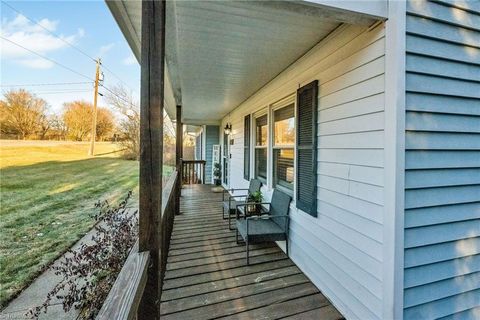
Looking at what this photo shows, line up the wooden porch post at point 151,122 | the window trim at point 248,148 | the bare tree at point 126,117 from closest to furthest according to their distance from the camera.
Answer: the wooden porch post at point 151,122, the window trim at point 248,148, the bare tree at point 126,117

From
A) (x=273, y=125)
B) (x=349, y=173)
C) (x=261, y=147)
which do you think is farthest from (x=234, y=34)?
(x=261, y=147)

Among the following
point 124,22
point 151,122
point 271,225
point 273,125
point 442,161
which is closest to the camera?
point 151,122

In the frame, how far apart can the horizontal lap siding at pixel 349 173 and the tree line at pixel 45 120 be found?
13131mm

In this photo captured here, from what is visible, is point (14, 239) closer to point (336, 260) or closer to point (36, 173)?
point (336, 260)

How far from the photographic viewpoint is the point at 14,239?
4148 mm

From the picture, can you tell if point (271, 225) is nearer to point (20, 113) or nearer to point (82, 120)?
point (20, 113)

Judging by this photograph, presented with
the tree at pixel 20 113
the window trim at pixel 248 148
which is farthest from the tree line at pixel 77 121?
the window trim at pixel 248 148

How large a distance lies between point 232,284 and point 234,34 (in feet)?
8.66

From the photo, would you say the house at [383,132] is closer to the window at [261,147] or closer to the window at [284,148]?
the window at [284,148]

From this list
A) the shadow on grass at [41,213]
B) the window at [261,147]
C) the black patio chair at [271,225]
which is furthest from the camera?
the window at [261,147]

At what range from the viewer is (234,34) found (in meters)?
2.21

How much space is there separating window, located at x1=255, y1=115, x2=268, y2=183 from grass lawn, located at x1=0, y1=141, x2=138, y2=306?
3742mm

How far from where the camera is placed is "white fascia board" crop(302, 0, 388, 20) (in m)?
1.52

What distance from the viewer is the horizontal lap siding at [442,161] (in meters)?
1.66
